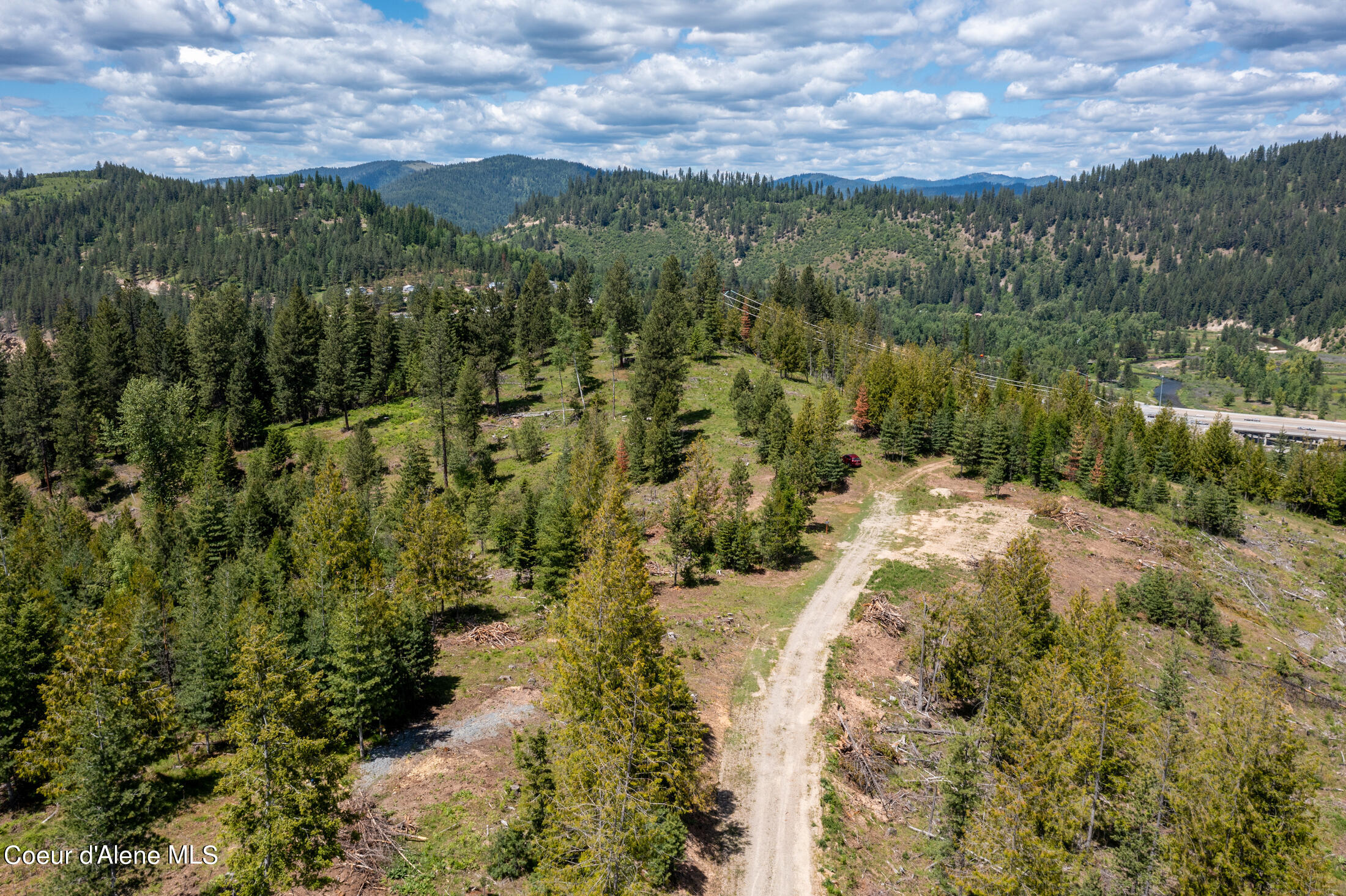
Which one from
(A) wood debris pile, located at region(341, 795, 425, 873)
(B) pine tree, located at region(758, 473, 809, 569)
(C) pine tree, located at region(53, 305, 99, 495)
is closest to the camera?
(A) wood debris pile, located at region(341, 795, 425, 873)

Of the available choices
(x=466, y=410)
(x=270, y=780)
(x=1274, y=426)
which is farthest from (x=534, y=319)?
(x=1274, y=426)

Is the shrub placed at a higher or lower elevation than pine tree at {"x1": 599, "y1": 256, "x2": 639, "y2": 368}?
lower

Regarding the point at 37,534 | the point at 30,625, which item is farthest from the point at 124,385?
the point at 30,625

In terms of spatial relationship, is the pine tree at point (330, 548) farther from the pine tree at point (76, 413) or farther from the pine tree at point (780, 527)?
the pine tree at point (76, 413)

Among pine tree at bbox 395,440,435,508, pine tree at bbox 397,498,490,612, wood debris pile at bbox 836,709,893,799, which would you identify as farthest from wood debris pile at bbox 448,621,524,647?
pine tree at bbox 395,440,435,508

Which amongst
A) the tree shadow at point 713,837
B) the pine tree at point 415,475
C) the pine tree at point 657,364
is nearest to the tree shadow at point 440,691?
the tree shadow at point 713,837

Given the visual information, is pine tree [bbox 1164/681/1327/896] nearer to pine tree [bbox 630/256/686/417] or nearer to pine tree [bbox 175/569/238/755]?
pine tree [bbox 175/569/238/755]

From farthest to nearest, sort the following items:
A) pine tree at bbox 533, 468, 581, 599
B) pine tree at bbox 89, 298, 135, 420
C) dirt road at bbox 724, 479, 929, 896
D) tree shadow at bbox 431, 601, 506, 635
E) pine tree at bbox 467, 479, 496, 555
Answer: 1. pine tree at bbox 89, 298, 135, 420
2. pine tree at bbox 467, 479, 496, 555
3. tree shadow at bbox 431, 601, 506, 635
4. pine tree at bbox 533, 468, 581, 599
5. dirt road at bbox 724, 479, 929, 896
